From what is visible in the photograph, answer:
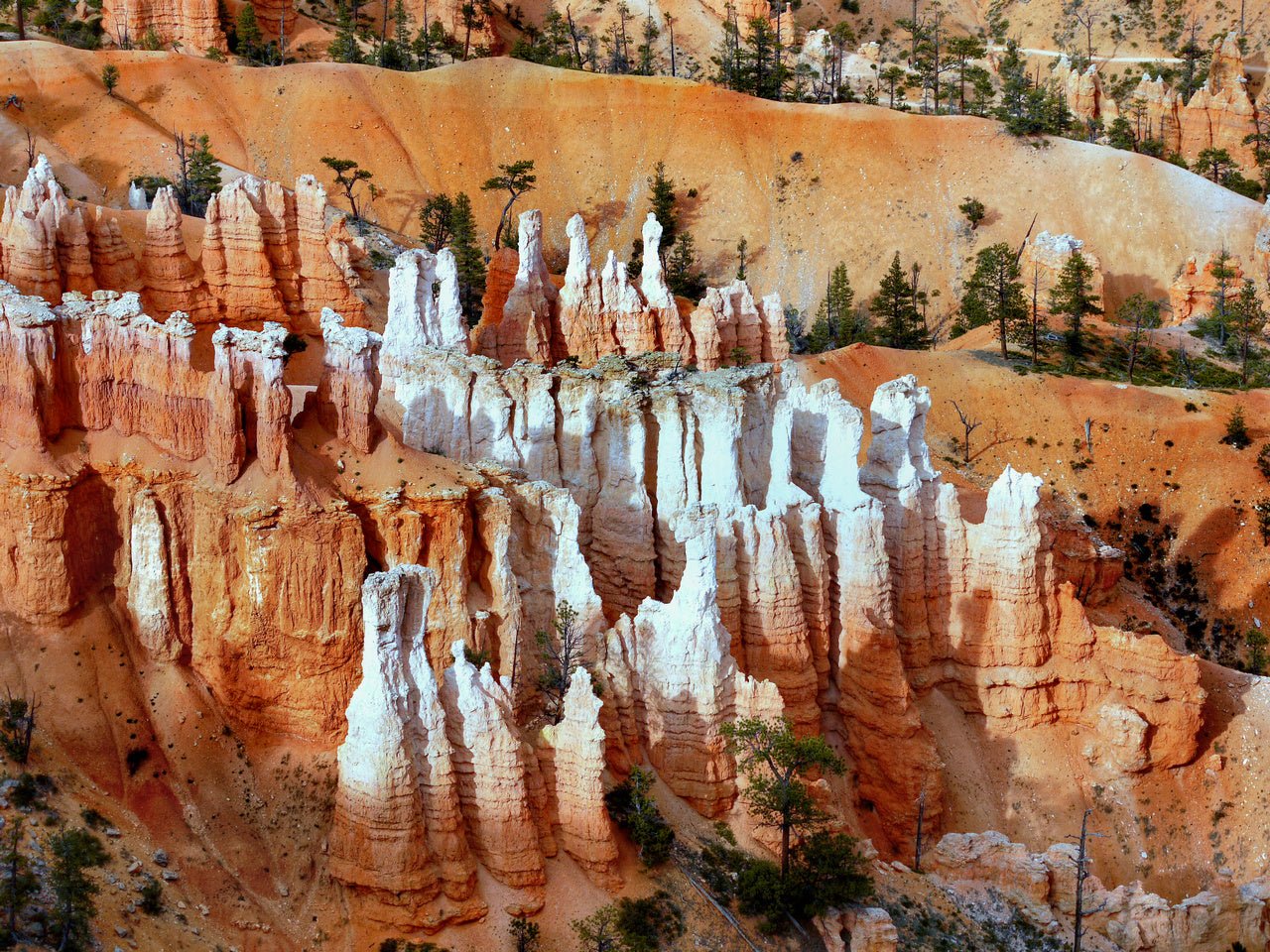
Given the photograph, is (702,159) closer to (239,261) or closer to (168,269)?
(239,261)

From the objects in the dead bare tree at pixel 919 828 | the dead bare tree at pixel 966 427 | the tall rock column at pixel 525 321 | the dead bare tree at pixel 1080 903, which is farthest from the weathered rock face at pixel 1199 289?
the dead bare tree at pixel 1080 903

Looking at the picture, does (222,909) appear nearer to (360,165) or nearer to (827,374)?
(827,374)

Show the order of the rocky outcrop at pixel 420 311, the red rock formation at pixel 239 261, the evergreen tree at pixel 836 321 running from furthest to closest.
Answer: the evergreen tree at pixel 836 321
the red rock formation at pixel 239 261
the rocky outcrop at pixel 420 311

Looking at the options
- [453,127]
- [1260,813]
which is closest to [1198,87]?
[453,127]

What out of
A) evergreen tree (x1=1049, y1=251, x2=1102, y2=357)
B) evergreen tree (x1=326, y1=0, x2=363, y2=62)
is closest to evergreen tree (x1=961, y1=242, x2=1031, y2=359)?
evergreen tree (x1=1049, y1=251, x2=1102, y2=357)

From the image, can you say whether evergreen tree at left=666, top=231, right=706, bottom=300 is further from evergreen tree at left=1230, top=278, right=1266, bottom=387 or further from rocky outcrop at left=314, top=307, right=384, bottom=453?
rocky outcrop at left=314, top=307, right=384, bottom=453

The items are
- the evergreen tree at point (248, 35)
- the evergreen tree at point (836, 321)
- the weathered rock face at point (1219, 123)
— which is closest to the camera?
the evergreen tree at point (836, 321)

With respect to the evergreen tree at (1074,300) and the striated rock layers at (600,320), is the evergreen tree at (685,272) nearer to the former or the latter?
the evergreen tree at (1074,300)

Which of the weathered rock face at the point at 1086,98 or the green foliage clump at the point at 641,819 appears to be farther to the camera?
the weathered rock face at the point at 1086,98
